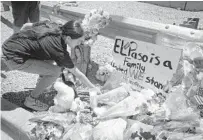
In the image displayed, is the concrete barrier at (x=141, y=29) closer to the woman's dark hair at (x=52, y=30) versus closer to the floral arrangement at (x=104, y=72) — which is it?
the floral arrangement at (x=104, y=72)

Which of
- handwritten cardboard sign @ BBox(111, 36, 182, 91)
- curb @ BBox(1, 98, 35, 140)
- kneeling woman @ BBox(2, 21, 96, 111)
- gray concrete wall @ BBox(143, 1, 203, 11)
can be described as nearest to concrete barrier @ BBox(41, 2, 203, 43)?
handwritten cardboard sign @ BBox(111, 36, 182, 91)

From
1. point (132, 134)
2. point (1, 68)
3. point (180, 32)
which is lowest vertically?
point (1, 68)

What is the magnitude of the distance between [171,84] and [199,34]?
0.57 meters

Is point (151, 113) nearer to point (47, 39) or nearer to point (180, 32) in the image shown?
point (180, 32)

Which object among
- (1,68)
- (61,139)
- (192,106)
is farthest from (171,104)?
(1,68)

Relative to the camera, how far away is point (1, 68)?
4.55 meters

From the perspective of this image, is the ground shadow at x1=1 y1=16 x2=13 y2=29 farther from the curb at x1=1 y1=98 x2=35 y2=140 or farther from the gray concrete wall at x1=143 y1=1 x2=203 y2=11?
the gray concrete wall at x1=143 y1=1 x2=203 y2=11

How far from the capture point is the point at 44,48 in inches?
124

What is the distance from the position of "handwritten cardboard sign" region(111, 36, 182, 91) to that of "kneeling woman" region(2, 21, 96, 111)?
457 mm

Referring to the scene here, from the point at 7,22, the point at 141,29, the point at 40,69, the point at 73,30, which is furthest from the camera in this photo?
the point at 7,22

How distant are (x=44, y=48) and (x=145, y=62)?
1.07 meters

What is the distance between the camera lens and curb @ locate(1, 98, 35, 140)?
10.3 feet

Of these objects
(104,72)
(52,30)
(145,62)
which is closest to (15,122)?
(52,30)

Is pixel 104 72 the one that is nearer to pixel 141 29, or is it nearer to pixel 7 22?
pixel 141 29
